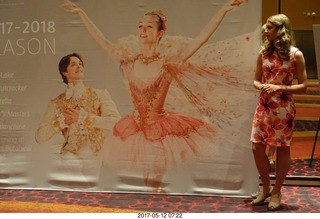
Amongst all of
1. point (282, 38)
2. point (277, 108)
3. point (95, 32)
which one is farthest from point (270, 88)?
point (95, 32)

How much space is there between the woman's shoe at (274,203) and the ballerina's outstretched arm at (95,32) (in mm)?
1755

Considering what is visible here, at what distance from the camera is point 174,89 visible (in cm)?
407

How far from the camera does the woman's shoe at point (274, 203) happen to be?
12.0 feet

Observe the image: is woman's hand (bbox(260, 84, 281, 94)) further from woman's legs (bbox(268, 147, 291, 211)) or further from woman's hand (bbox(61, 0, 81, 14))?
woman's hand (bbox(61, 0, 81, 14))

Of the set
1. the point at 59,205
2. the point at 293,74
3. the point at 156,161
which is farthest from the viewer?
the point at 156,161

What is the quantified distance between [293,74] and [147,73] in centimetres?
123

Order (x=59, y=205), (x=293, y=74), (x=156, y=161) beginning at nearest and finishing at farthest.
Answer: (x=293, y=74)
(x=59, y=205)
(x=156, y=161)

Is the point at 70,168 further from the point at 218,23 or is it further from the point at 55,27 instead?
the point at 218,23

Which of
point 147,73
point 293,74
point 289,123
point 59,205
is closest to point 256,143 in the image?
point 289,123

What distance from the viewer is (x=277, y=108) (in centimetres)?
360

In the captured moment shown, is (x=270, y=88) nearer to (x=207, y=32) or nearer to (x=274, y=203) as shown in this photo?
(x=207, y=32)

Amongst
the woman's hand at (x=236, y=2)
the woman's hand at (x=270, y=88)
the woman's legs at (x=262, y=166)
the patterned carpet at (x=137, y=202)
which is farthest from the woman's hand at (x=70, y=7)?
the woman's legs at (x=262, y=166)

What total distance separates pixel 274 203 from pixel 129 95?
1.52m

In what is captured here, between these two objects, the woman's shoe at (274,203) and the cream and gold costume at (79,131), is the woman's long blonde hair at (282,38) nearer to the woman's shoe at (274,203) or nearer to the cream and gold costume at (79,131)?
the woman's shoe at (274,203)
